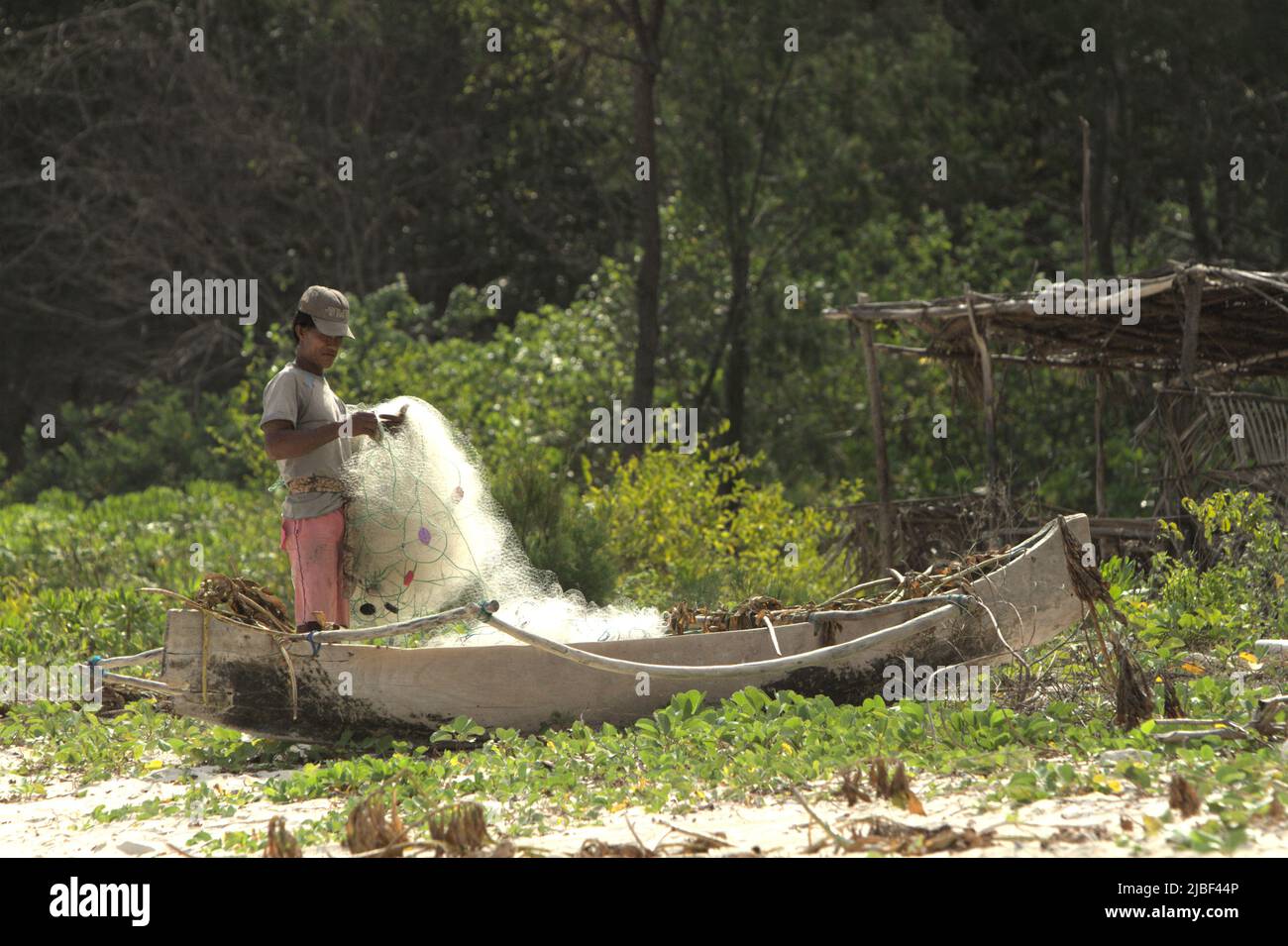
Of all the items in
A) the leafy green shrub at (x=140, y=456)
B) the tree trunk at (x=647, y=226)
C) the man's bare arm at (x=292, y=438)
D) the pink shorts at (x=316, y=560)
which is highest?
the tree trunk at (x=647, y=226)

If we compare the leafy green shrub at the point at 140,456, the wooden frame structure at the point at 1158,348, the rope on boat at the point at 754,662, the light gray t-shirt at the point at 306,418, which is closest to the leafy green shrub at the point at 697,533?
the wooden frame structure at the point at 1158,348

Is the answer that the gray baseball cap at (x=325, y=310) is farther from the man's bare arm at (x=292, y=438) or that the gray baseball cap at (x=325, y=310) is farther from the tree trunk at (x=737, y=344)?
the tree trunk at (x=737, y=344)

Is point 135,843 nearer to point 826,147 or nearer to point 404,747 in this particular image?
point 404,747

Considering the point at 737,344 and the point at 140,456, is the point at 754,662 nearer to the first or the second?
the point at 737,344

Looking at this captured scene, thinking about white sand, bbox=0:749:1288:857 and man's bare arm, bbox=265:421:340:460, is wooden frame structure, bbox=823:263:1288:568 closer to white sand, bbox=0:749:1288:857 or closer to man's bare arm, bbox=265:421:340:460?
man's bare arm, bbox=265:421:340:460

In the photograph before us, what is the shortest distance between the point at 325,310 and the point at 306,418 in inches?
17.6

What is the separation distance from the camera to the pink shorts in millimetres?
6406

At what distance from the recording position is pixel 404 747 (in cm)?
636

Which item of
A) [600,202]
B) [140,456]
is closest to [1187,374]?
[600,202]

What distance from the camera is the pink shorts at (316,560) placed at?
6.41 meters

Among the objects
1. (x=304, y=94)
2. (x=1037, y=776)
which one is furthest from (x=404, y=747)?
(x=304, y=94)

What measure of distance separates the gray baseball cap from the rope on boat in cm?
138

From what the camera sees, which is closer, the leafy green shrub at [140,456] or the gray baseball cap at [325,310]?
the gray baseball cap at [325,310]

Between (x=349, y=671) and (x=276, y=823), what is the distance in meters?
1.66
